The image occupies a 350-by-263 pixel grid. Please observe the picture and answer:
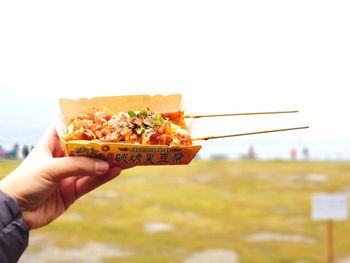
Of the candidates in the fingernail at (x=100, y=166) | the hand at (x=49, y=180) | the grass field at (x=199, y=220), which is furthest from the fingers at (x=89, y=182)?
the grass field at (x=199, y=220)

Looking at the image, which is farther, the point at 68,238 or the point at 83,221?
the point at 83,221

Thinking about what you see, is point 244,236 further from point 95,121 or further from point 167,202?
Result: point 95,121

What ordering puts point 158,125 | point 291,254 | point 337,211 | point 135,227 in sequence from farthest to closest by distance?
point 135,227 < point 291,254 < point 337,211 < point 158,125

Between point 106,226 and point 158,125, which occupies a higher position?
point 158,125

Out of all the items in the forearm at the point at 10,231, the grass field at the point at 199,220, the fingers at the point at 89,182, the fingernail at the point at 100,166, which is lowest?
the grass field at the point at 199,220

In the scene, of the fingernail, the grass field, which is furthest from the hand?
the grass field

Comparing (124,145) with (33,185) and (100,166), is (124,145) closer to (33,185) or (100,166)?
(100,166)

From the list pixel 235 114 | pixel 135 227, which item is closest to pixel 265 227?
pixel 135 227

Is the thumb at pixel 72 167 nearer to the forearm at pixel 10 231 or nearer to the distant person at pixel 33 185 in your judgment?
the distant person at pixel 33 185
